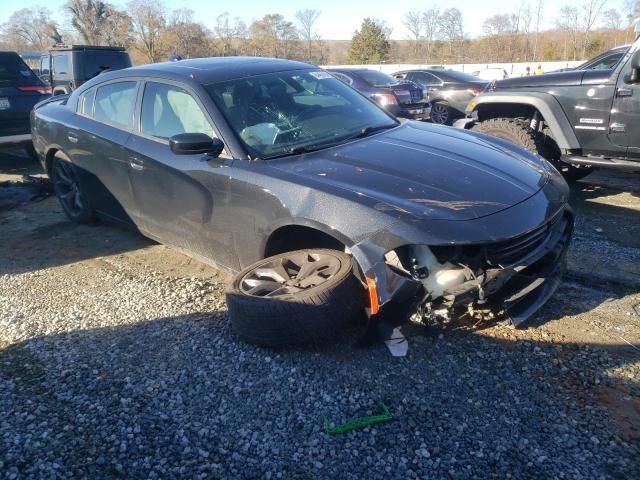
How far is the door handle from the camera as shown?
4136mm

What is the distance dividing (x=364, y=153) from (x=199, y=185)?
1.17 m

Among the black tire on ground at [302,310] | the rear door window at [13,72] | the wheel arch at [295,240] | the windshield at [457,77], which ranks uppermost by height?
the windshield at [457,77]

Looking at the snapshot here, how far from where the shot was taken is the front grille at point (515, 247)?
2.86m

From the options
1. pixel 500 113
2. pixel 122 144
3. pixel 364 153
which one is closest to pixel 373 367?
pixel 364 153

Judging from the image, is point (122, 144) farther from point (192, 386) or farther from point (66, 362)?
point (192, 386)

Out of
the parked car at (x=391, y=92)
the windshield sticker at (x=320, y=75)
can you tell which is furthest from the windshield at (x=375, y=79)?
the windshield sticker at (x=320, y=75)

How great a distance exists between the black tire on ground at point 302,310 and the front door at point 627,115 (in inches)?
150

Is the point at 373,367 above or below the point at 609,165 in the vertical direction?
below

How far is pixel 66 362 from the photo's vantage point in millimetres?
3121

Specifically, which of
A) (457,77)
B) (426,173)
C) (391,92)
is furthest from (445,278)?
(457,77)

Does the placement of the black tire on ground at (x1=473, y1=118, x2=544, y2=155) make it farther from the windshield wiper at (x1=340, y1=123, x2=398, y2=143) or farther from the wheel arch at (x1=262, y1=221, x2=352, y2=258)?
the wheel arch at (x1=262, y1=221, x2=352, y2=258)

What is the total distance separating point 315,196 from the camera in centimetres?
302

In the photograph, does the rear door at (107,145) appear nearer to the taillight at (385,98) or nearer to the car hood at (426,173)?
the car hood at (426,173)

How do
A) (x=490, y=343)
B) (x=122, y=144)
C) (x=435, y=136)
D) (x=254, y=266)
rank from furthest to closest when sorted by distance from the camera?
(x=122, y=144), (x=435, y=136), (x=254, y=266), (x=490, y=343)
